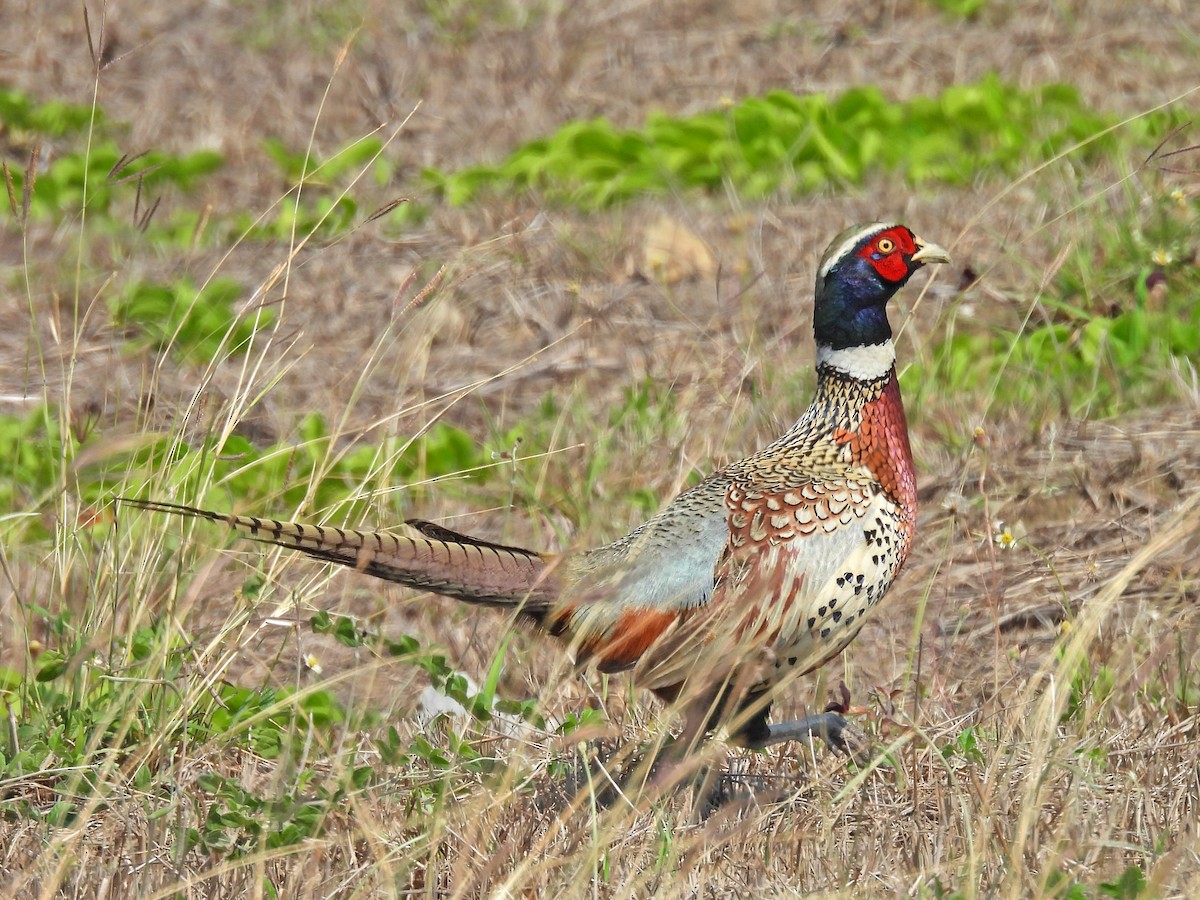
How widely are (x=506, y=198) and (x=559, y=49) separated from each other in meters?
2.45

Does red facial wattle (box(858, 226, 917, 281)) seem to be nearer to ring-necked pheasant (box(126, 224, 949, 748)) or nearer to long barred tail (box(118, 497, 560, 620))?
ring-necked pheasant (box(126, 224, 949, 748))

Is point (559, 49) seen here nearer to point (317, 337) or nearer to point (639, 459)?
point (317, 337)

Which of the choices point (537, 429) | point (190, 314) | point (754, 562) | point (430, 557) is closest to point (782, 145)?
point (537, 429)

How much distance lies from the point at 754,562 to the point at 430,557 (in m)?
0.71

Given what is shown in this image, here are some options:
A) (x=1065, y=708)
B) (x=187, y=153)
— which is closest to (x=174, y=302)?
(x=187, y=153)

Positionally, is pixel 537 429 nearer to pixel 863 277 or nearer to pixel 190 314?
pixel 190 314

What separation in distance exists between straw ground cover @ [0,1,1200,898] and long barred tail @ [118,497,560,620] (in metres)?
0.17

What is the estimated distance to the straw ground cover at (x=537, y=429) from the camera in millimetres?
3291

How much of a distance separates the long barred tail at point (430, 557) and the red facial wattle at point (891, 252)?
1.06 meters

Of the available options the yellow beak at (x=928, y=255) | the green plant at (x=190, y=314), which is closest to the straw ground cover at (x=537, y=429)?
the green plant at (x=190, y=314)

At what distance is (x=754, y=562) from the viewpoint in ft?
12.3

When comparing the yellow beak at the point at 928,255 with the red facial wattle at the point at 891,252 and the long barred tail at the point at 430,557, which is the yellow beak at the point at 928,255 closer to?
the red facial wattle at the point at 891,252

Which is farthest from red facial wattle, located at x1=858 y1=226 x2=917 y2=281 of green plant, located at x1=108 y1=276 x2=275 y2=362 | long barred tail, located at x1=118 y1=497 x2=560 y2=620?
green plant, located at x1=108 y1=276 x2=275 y2=362

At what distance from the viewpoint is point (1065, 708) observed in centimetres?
384
